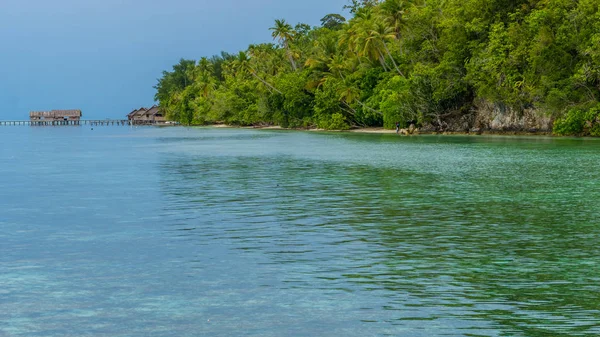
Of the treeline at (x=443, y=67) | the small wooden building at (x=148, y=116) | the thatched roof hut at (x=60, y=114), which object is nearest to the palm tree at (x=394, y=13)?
the treeline at (x=443, y=67)

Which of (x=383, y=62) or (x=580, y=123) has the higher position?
(x=383, y=62)

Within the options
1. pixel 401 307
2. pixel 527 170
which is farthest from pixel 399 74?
pixel 401 307

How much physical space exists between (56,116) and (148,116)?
27.6m

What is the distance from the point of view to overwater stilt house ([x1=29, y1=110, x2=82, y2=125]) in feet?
636

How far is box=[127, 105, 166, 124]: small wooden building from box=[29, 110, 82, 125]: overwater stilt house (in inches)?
739

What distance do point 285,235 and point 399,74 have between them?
6252cm

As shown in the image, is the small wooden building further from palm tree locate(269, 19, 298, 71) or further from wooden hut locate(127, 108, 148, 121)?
palm tree locate(269, 19, 298, 71)

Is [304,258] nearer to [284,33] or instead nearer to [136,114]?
[284,33]

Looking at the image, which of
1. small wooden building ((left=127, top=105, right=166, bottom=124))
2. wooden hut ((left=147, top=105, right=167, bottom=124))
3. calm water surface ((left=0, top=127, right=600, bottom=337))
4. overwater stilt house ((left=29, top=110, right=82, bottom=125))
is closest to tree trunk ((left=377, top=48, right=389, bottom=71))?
calm water surface ((left=0, top=127, right=600, bottom=337))

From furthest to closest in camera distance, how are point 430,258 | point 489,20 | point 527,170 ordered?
1. point 489,20
2. point 527,170
3. point 430,258

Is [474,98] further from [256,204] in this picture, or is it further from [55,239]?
[55,239]

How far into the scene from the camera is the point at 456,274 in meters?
10.2

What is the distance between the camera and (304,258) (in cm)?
1143

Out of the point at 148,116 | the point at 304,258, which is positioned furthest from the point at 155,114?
the point at 304,258
